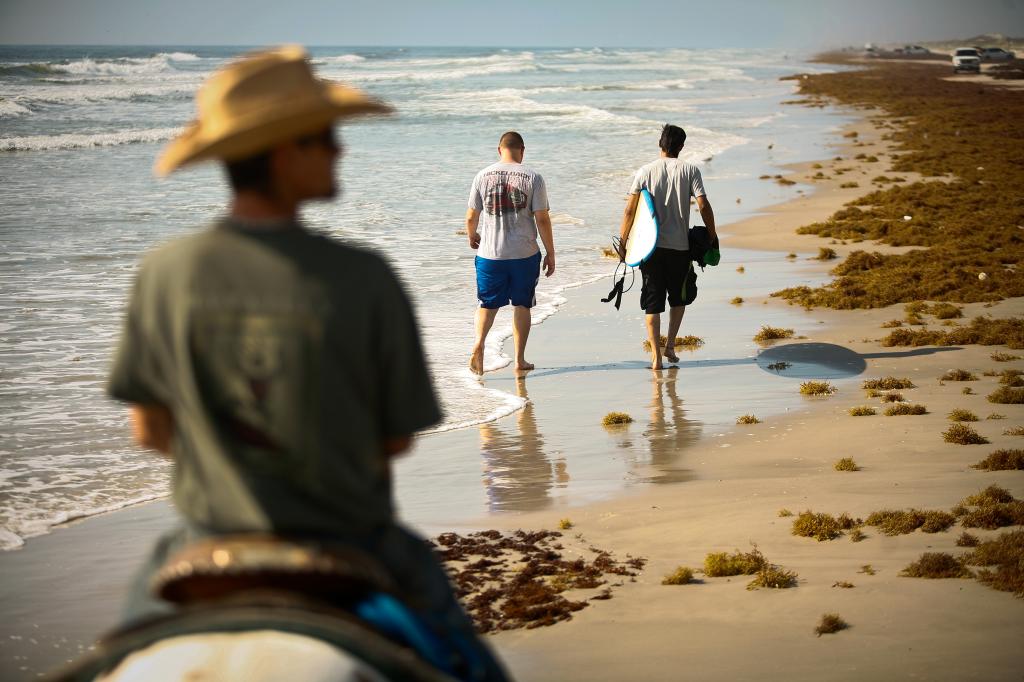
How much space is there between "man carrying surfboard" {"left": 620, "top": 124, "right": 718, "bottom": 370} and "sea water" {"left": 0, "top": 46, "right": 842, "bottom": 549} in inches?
58.2

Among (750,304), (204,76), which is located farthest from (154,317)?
(204,76)

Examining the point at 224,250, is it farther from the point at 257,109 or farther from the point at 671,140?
the point at 671,140

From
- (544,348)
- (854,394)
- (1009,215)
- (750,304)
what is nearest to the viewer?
(854,394)

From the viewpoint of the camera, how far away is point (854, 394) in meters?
8.56

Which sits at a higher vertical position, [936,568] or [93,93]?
[93,93]

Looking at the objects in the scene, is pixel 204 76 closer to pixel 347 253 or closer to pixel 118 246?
pixel 118 246

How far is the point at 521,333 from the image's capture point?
961cm

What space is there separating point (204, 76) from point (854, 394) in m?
72.1

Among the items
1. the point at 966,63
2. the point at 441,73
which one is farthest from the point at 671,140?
the point at 441,73

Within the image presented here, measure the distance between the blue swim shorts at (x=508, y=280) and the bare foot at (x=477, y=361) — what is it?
41 cm

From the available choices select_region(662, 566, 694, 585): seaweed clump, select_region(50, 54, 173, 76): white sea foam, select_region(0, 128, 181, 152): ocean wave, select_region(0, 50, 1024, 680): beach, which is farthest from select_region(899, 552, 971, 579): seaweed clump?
select_region(50, 54, 173, 76): white sea foam

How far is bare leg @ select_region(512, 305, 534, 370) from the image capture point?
954 cm

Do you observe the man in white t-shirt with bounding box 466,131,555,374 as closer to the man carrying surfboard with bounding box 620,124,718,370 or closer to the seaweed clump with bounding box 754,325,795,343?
the man carrying surfboard with bounding box 620,124,718,370

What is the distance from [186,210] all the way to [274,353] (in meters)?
19.3
